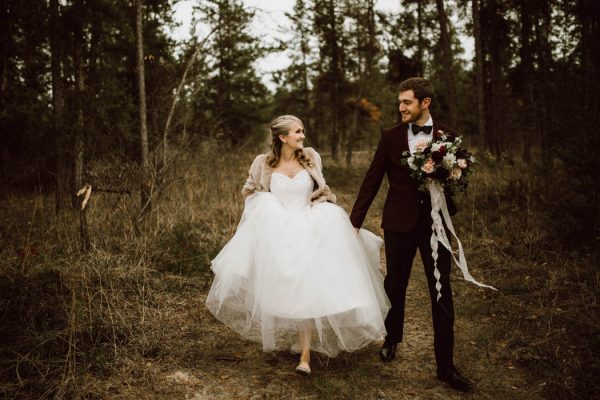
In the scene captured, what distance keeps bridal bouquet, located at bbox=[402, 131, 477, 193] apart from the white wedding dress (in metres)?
0.87

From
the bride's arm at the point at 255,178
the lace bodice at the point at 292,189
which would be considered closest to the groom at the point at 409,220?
the lace bodice at the point at 292,189

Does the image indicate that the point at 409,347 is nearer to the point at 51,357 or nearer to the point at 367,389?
the point at 367,389

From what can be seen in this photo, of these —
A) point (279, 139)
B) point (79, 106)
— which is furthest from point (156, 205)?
point (79, 106)

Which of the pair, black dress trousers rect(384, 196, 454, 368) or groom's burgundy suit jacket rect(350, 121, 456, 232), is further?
groom's burgundy suit jacket rect(350, 121, 456, 232)

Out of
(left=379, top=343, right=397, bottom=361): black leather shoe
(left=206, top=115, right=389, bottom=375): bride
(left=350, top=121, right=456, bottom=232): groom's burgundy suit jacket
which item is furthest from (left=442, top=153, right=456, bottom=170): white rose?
(left=379, top=343, right=397, bottom=361): black leather shoe

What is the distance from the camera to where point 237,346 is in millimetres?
4699

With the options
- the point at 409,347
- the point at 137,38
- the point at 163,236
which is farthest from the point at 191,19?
the point at 409,347

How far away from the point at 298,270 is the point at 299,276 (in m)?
0.06

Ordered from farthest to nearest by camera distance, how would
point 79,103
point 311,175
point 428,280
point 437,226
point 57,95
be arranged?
point 79,103
point 57,95
point 311,175
point 428,280
point 437,226

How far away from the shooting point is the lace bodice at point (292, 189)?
443 centimetres

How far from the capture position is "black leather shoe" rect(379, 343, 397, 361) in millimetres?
4336

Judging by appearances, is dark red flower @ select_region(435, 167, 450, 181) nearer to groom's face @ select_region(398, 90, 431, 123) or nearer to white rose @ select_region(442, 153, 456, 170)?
white rose @ select_region(442, 153, 456, 170)

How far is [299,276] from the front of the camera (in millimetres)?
3787

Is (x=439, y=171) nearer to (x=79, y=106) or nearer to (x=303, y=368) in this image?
(x=303, y=368)
